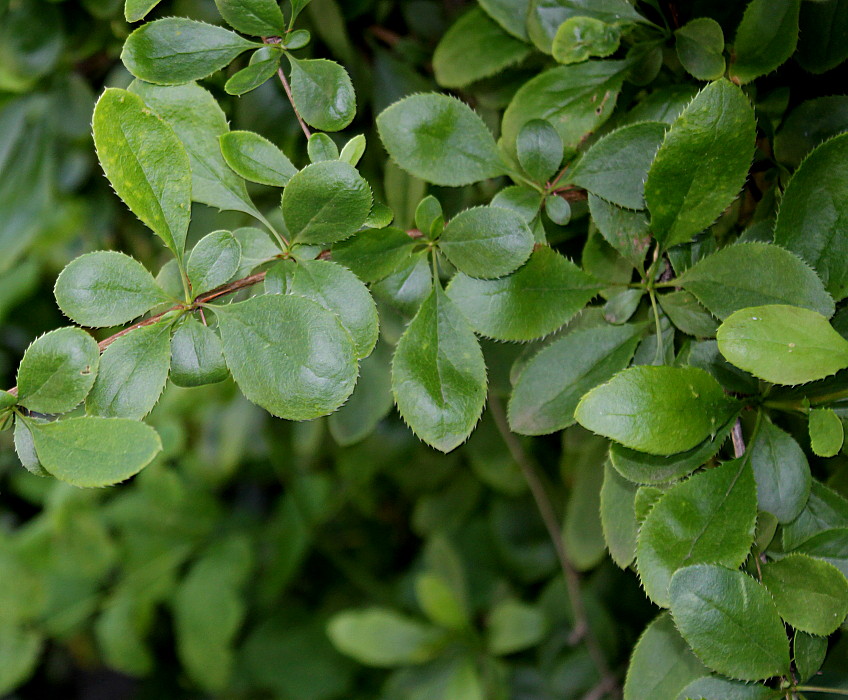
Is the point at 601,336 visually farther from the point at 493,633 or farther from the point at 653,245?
the point at 493,633

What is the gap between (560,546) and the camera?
3.15ft

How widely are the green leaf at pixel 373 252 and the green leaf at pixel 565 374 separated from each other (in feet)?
0.36

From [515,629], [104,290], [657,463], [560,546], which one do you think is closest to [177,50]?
[104,290]

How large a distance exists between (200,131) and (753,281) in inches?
13.3

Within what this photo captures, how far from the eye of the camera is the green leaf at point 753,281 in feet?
1.34

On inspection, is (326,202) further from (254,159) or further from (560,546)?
(560,546)

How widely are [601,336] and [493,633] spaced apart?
0.70 m

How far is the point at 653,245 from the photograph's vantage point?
1.66 ft

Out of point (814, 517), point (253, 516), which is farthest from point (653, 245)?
point (253, 516)

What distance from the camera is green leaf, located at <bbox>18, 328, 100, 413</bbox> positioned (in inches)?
14.8

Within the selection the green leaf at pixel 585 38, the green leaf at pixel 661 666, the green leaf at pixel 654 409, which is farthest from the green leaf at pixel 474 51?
the green leaf at pixel 661 666

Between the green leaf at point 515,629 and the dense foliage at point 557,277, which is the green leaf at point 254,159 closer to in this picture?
the dense foliage at point 557,277

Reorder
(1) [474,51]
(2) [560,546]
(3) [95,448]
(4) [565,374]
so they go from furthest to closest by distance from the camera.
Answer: (2) [560,546]
(1) [474,51]
(4) [565,374]
(3) [95,448]

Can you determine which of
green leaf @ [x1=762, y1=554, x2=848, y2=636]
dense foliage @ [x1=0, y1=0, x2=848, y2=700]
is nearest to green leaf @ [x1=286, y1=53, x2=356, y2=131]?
dense foliage @ [x1=0, y1=0, x2=848, y2=700]
